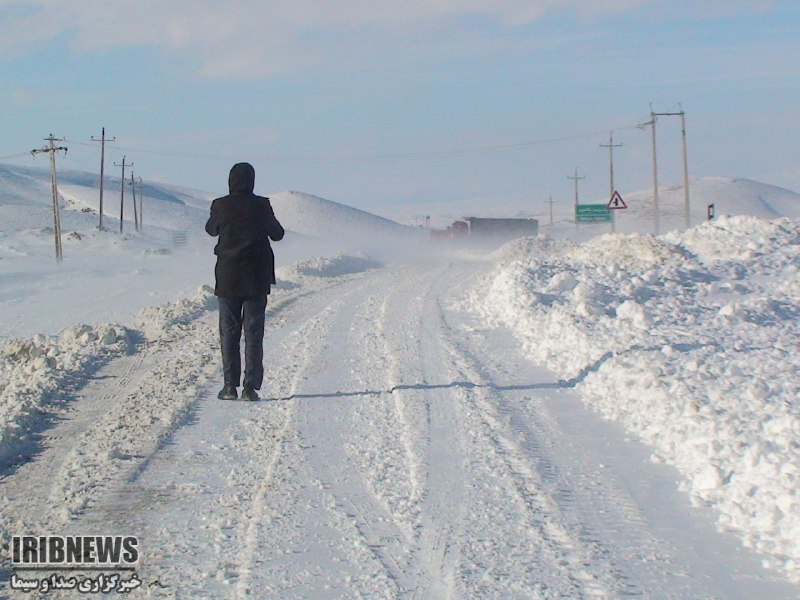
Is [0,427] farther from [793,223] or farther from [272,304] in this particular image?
[793,223]

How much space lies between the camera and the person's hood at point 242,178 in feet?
26.3

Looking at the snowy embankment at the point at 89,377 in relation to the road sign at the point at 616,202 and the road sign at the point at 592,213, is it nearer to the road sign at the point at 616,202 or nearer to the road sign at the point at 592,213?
the road sign at the point at 616,202

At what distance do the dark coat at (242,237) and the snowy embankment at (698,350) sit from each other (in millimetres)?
3170

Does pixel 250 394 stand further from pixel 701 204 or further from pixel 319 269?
pixel 701 204

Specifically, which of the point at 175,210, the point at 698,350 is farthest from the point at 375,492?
the point at 175,210

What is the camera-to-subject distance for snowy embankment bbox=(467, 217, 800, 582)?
5.47 metres

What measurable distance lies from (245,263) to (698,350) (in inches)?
189

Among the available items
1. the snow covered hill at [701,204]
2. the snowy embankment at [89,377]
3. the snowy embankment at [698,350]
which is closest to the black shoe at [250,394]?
the snowy embankment at [89,377]

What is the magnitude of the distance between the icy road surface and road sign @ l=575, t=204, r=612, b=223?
128 feet

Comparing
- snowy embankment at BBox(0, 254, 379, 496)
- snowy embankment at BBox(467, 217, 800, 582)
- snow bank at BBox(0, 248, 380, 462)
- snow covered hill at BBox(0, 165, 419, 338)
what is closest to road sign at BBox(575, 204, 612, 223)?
snow covered hill at BBox(0, 165, 419, 338)

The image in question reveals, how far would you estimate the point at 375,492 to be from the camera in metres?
5.61

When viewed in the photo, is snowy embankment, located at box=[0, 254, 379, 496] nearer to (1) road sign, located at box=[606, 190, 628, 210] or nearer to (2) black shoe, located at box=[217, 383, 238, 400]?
(2) black shoe, located at box=[217, 383, 238, 400]

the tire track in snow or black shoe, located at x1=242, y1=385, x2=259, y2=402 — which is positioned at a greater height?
black shoe, located at x1=242, y1=385, x2=259, y2=402

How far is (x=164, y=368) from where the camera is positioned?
9992mm
